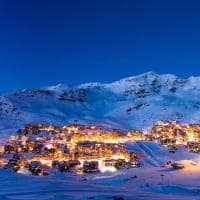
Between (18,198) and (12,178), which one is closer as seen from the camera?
(18,198)

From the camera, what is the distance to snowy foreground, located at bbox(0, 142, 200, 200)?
8406 cm

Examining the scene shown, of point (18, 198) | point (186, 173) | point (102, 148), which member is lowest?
point (18, 198)

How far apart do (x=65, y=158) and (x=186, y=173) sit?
143ft

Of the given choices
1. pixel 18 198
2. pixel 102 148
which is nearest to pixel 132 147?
pixel 102 148

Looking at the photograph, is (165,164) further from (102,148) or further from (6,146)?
(6,146)

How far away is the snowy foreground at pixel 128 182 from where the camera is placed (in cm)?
8406

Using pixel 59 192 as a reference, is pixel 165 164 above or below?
above

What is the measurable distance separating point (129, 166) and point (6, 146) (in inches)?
1672

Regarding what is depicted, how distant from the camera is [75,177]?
131375mm

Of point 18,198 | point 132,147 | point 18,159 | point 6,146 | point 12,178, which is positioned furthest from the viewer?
point 132,147

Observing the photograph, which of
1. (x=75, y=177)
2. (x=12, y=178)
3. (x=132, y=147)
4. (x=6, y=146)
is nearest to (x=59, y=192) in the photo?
(x=12, y=178)

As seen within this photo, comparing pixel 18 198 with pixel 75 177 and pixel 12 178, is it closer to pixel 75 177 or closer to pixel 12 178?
pixel 12 178

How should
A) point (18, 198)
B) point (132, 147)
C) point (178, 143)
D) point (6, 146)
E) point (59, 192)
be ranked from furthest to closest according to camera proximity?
point (178, 143) < point (132, 147) < point (6, 146) < point (59, 192) < point (18, 198)

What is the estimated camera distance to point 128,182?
376 feet
